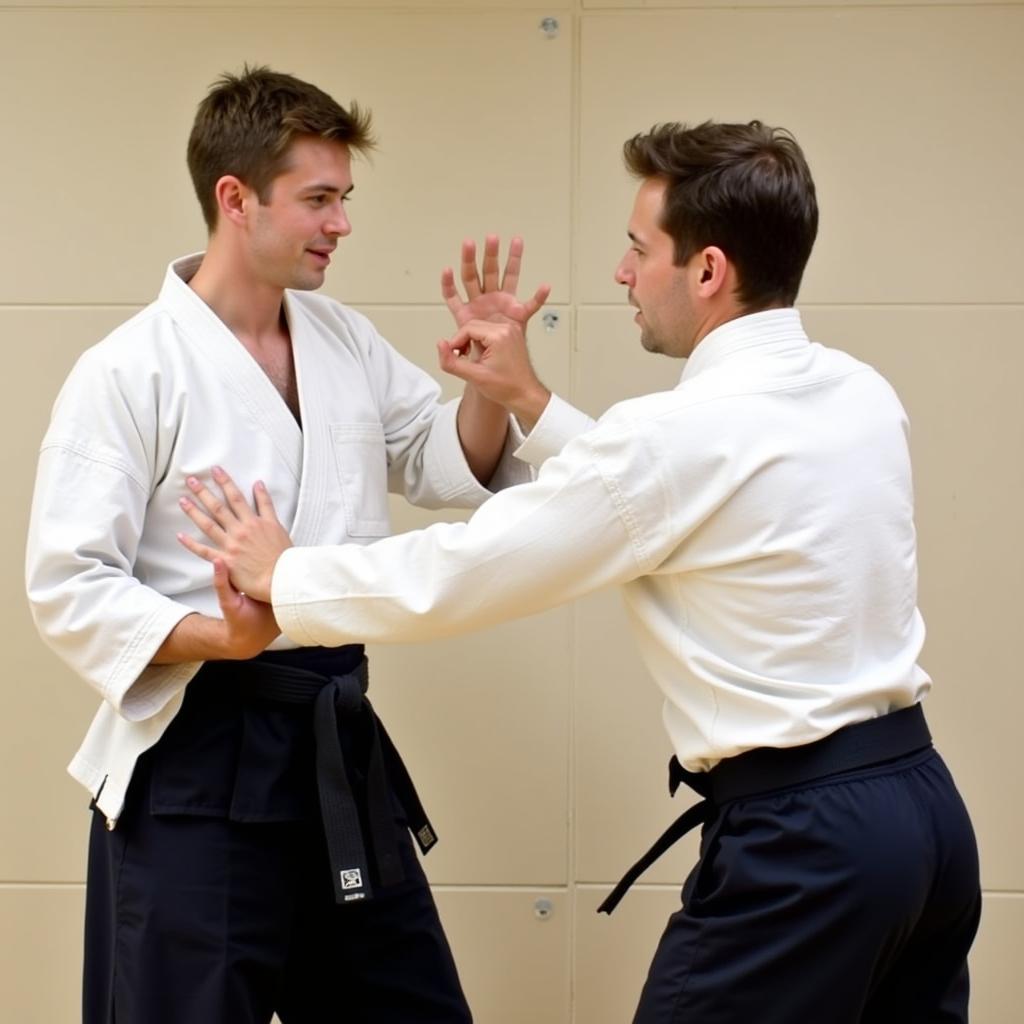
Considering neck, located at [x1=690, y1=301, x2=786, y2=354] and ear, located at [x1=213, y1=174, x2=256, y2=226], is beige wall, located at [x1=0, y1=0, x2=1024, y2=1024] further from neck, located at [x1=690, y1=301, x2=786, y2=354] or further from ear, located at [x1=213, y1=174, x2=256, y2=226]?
neck, located at [x1=690, y1=301, x2=786, y2=354]

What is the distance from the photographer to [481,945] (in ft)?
9.22

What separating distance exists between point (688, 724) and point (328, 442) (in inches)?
26.7

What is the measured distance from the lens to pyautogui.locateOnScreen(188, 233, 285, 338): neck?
6.84 feet

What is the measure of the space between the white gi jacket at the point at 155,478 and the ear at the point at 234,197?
124mm

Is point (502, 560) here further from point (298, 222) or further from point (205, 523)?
point (298, 222)

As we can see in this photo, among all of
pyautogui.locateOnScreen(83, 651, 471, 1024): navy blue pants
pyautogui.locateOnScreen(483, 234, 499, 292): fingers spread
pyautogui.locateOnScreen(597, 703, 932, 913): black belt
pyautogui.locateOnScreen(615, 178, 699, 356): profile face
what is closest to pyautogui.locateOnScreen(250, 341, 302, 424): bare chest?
pyautogui.locateOnScreen(483, 234, 499, 292): fingers spread

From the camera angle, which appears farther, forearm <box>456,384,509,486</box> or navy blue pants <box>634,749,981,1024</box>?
forearm <box>456,384,509,486</box>

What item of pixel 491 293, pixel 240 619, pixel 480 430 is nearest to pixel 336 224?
pixel 491 293

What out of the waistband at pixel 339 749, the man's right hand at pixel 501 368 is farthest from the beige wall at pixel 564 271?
the waistband at pixel 339 749

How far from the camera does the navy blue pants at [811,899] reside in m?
1.65

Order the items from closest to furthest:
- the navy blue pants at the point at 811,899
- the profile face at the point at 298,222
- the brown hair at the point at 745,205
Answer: the navy blue pants at the point at 811,899
the brown hair at the point at 745,205
the profile face at the point at 298,222

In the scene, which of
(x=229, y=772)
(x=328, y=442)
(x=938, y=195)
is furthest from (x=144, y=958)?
(x=938, y=195)

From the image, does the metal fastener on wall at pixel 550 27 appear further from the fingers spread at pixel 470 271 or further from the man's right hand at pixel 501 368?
the man's right hand at pixel 501 368

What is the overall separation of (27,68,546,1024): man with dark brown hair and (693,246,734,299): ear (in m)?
0.44
